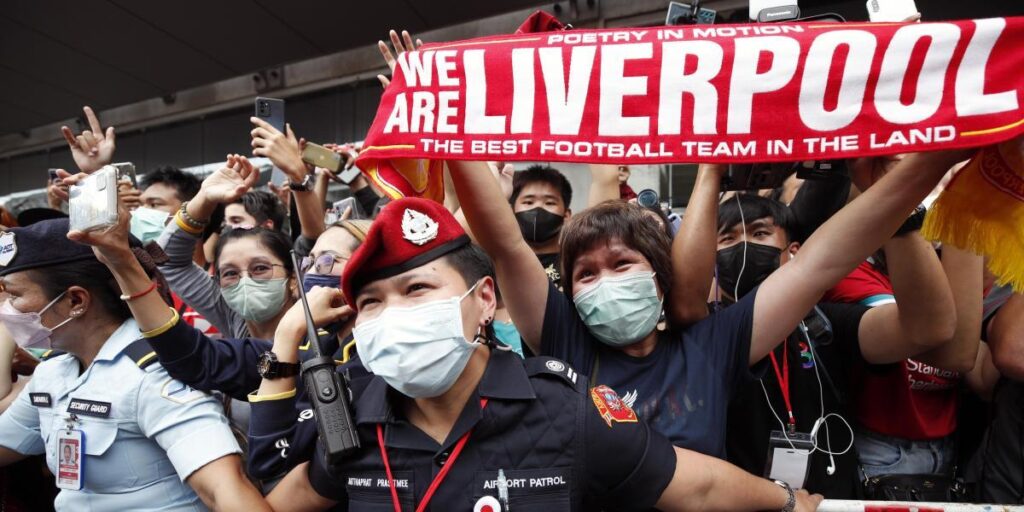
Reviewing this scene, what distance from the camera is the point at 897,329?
179 centimetres

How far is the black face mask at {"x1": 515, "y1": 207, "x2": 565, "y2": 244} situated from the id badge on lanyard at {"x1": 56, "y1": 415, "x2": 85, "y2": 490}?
6.46 feet

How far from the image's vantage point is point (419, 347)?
4.43 feet

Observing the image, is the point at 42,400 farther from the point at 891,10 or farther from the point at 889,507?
the point at 891,10

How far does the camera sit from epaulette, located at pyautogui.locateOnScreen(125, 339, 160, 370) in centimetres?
173

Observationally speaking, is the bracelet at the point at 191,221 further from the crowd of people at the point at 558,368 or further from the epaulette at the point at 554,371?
the epaulette at the point at 554,371

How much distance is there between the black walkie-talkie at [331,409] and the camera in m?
1.34

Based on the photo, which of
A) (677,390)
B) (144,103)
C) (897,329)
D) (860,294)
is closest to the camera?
(677,390)

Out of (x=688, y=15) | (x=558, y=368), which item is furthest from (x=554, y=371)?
(x=688, y=15)

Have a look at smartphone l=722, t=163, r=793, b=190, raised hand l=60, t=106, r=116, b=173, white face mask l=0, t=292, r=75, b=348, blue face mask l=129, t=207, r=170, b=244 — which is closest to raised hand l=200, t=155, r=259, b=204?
white face mask l=0, t=292, r=75, b=348

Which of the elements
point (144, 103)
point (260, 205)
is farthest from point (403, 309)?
point (144, 103)

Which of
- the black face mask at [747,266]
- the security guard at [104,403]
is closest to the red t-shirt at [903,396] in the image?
the black face mask at [747,266]

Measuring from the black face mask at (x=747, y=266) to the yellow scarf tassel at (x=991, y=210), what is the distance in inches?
27.4

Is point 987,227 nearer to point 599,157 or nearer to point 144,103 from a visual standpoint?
point 599,157

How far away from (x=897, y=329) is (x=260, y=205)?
3.36 m
